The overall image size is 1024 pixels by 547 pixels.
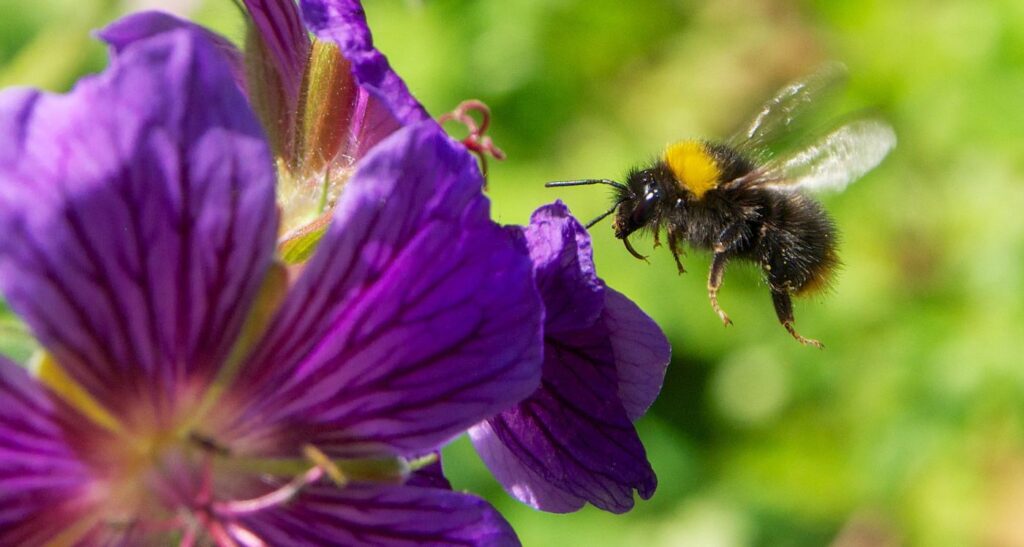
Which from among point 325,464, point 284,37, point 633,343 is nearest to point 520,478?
point 633,343

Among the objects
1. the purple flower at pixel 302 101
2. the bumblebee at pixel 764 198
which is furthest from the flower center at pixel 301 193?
the bumblebee at pixel 764 198

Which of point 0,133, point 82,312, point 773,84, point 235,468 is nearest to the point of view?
point 0,133

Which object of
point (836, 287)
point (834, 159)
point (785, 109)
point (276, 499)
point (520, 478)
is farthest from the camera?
point (836, 287)

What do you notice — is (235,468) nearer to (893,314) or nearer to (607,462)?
(607,462)

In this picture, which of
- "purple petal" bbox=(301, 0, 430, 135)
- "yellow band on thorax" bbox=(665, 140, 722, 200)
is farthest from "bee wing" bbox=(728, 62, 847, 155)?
"purple petal" bbox=(301, 0, 430, 135)

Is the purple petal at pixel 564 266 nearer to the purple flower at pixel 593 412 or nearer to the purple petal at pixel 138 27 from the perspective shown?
the purple flower at pixel 593 412

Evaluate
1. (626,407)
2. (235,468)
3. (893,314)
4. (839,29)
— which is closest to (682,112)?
(839,29)

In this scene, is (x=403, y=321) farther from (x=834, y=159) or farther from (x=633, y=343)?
(x=834, y=159)
